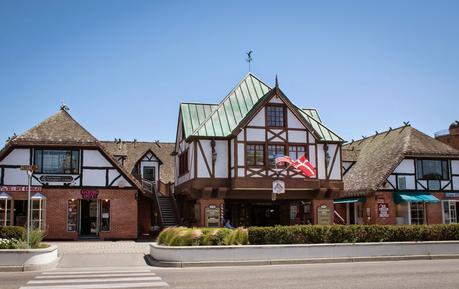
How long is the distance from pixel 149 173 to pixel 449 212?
2275cm

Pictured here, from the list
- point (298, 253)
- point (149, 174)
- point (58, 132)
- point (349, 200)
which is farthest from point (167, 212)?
point (298, 253)

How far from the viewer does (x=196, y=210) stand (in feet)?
106

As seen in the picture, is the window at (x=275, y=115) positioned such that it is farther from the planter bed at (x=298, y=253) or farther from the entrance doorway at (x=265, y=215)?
the planter bed at (x=298, y=253)

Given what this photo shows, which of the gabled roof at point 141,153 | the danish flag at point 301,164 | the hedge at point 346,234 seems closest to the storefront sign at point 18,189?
the gabled roof at point 141,153

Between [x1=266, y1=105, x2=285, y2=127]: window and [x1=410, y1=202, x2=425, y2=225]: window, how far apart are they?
39.7ft

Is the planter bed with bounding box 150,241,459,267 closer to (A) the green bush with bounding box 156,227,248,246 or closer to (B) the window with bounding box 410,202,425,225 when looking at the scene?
(A) the green bush with bounding box 156,227,248,246

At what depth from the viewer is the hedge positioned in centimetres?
2144

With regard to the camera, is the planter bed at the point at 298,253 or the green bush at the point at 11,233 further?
the green bush at the point at 11,233

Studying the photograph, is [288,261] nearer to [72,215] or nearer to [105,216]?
[105,216]

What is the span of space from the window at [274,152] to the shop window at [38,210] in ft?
43.3

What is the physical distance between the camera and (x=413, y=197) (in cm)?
3588

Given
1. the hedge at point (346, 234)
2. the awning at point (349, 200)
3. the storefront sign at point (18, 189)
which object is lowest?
the hedge at point (346, 234)

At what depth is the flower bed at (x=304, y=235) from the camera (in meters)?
21.1

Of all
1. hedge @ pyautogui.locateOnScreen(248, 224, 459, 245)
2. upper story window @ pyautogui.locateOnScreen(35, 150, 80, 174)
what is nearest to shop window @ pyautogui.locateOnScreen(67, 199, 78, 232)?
upper story window @ pyautogui.locateOnScreen(35, 150, 80, 174)
